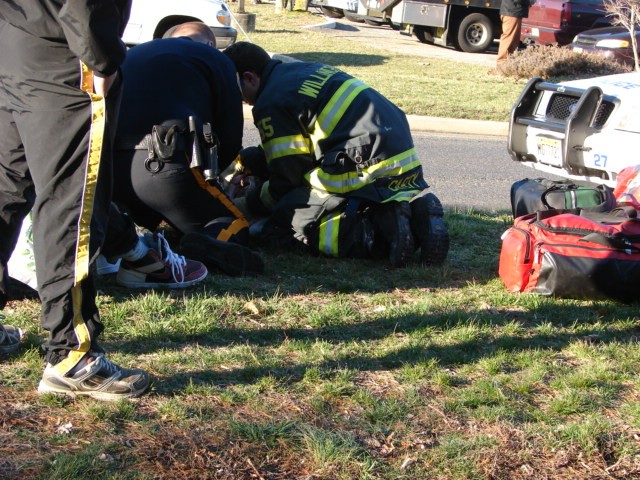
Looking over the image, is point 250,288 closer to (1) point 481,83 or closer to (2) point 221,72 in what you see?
(2) point 221,72

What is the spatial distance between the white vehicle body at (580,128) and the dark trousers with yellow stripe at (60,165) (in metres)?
3.92

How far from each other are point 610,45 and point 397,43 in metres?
5.24

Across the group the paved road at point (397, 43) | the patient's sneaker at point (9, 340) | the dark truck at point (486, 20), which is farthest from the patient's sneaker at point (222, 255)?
the dark truck at point (486, 20)

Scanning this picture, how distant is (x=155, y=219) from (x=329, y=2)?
19.0 meters

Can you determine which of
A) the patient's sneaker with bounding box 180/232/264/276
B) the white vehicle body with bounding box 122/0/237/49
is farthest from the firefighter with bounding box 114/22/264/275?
the white vehicle body with bounding box 122/0/237/49

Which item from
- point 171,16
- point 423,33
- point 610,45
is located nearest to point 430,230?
point 171,16

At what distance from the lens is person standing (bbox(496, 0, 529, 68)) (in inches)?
590

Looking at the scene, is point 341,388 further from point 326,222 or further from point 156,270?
point 326,222

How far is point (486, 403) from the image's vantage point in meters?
3.31

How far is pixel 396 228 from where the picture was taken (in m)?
5.01

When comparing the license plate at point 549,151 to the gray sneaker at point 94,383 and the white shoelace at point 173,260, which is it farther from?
the gray sneaker at point 94,383

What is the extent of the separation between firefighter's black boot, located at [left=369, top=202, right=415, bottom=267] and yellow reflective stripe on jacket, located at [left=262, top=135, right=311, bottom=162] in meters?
0.55

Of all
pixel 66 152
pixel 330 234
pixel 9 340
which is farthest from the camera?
pixel 330 234

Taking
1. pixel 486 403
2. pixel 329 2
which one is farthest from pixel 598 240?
pixel 329 2
